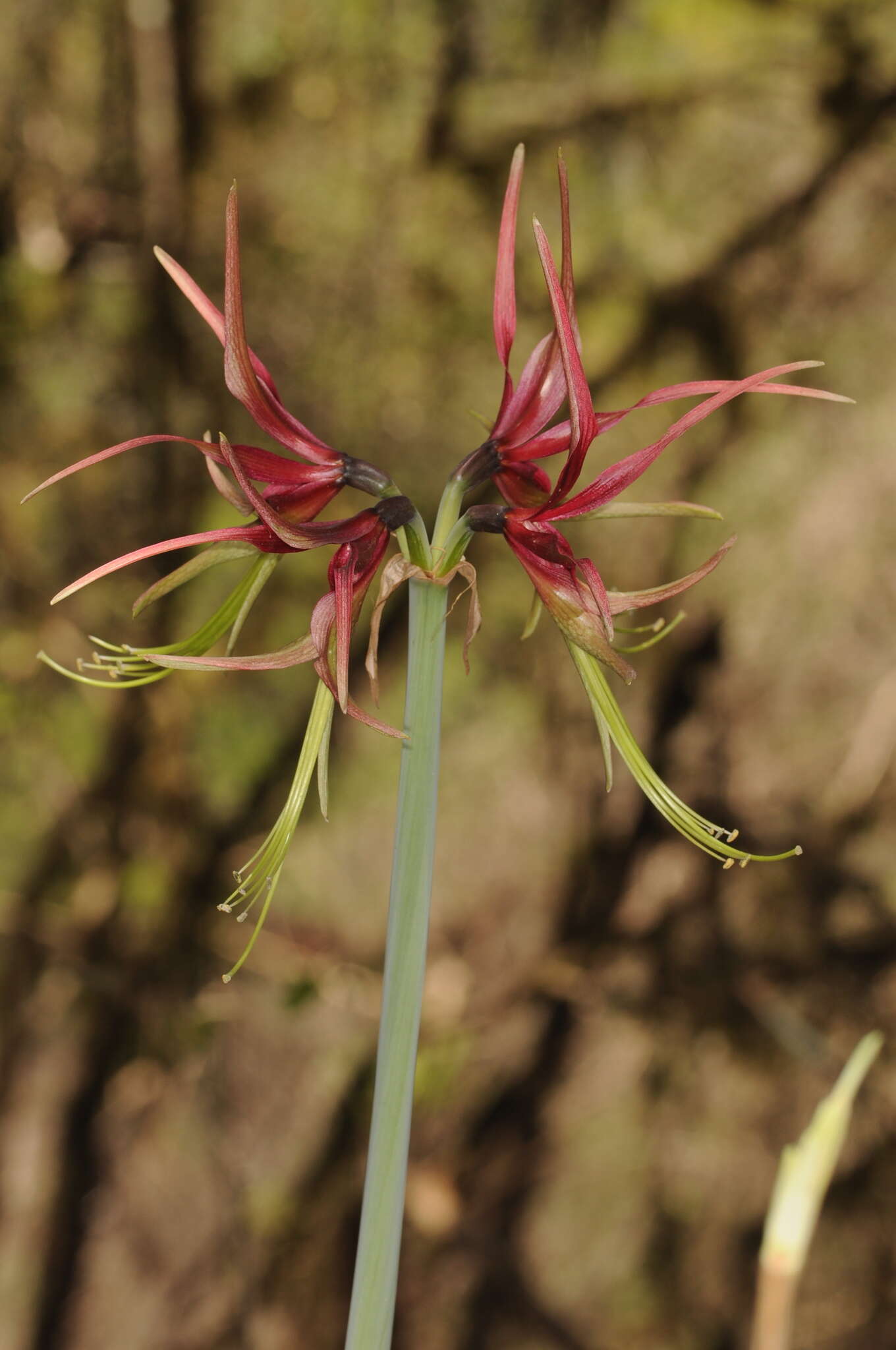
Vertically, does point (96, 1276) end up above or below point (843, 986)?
below

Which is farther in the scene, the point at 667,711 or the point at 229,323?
the point at 667,711

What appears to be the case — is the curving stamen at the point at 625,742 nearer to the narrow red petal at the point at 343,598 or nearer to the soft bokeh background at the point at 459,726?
the narrow red petal at the point at 343,598

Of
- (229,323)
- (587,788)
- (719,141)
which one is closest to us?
(229,323)

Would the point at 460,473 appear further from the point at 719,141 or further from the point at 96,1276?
the point at 96,1276

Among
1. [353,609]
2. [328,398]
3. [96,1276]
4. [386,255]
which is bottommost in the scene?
[96,1276]

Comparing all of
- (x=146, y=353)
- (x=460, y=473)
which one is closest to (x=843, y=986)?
(x=460, y=473)

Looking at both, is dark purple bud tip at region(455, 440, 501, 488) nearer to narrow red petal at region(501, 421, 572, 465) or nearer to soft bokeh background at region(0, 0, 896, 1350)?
narrow red petal at region(501, 421, 572, 465)

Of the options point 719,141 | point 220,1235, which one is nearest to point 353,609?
point 719,141

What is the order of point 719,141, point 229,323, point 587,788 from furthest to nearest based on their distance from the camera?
point 587,788 → point 719,141 → point 229,323

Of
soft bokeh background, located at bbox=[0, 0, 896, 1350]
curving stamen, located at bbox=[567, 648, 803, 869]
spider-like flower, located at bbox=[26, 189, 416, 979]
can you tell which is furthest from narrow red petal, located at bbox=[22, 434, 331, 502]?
soft bokeh background, located at bbox=[0, 0, 896, 1350]
